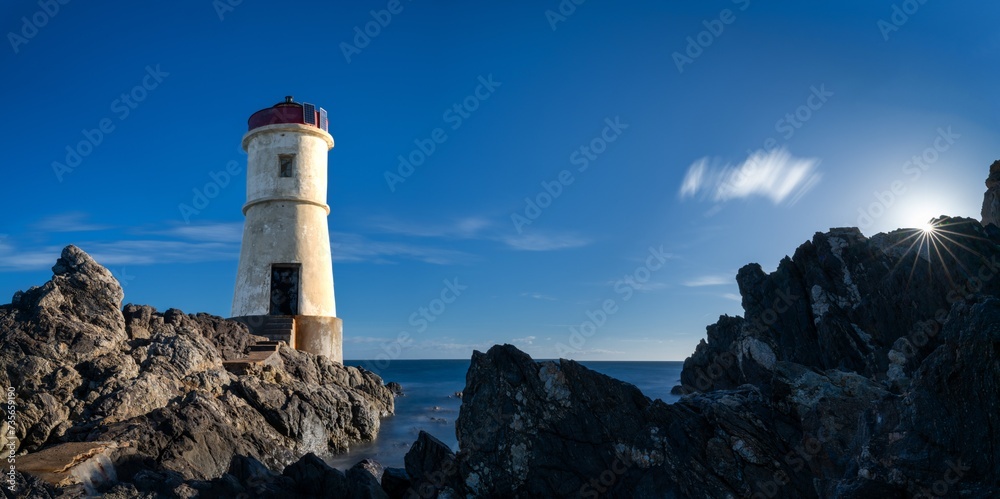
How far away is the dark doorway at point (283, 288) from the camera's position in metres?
25.8

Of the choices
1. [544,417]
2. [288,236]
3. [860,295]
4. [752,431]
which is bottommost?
[752,431]

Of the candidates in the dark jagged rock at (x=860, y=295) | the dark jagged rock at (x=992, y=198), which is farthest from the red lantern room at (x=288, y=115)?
the dark jagged rock at (x=992, y=198)

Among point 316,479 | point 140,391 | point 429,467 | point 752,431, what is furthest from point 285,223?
point 752,431

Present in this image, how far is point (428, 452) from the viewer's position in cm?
945

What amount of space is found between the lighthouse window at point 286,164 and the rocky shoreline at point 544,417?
960cm

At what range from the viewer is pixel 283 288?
85.8 ft

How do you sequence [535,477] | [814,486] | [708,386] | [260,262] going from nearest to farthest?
[814,486] < [535,477] < [260,262] < [708,386]

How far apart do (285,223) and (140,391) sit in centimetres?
1358

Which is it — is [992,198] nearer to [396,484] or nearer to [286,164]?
[396,484]

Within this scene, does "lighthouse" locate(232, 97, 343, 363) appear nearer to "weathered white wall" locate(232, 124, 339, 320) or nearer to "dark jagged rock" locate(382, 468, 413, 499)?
"weathered white wall" locate(232, 124, 339, 320)

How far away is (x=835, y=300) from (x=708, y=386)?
18166mm

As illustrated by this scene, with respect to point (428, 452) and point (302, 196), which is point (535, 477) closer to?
point (428, 452)

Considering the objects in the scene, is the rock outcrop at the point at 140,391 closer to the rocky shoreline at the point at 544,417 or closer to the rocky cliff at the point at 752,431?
the rocky shoreline at the point at 544,417

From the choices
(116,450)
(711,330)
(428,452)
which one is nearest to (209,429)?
(116,450)
